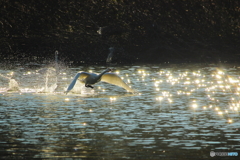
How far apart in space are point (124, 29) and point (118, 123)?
87767mm

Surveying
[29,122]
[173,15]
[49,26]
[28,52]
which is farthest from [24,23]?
[29,122]

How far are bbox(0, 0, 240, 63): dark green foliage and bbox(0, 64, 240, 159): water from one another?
160 ft

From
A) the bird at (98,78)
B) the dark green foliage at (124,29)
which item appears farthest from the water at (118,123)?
the dark green foliage at (124,29)

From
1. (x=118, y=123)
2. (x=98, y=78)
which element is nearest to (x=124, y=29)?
(x=98, y=78)

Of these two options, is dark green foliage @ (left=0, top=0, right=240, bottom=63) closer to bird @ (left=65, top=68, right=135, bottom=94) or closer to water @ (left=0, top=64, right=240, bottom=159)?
water @ (left=0, top=64, right=240, bottom=159)

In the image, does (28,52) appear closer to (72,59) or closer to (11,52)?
(11,52)

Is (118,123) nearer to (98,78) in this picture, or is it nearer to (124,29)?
(98,78)

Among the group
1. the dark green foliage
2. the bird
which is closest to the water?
the bird

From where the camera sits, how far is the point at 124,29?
11038 centimetres

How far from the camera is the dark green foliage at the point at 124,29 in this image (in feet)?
302

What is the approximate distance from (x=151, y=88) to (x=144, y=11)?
89.2 meters

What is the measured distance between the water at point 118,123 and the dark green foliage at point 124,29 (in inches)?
1914

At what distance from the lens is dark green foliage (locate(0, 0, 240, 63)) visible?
9194 cm

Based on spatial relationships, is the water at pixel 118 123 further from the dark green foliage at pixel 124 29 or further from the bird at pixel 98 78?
the dark green foliage at pixel 124 29
